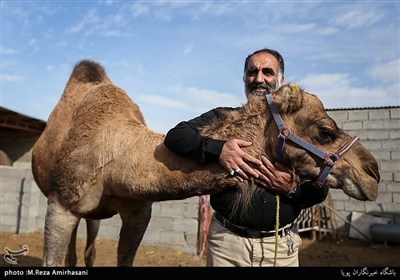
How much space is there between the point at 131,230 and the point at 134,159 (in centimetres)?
125

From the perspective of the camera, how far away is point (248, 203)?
235cm

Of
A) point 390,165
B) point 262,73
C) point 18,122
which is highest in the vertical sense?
point 18,122

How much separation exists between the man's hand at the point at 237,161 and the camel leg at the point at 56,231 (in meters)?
1.73

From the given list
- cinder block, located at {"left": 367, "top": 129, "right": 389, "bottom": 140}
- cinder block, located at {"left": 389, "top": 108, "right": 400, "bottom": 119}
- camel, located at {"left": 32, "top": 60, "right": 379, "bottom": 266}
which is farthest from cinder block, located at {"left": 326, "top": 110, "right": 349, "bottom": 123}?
camel, located at {"left": 32, "top": 60, "right": 379, "bottom": 266}

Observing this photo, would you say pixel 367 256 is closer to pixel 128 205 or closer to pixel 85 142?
pixel 128 205

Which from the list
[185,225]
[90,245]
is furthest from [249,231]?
[185,225]

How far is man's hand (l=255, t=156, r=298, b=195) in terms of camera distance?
2303 millimetres

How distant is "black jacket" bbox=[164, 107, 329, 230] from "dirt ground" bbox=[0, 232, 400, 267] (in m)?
5.24

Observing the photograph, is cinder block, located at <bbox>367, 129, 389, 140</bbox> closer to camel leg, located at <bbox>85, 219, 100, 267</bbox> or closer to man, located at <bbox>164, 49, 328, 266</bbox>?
camel leg, located at <bbox>85, 219, 100, 267</bbox>

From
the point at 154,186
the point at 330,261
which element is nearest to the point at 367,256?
the point at 330,261

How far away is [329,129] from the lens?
2.29 meters

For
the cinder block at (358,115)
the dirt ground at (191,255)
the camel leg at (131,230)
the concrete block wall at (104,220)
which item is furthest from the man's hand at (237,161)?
the cinder block at (358,115)

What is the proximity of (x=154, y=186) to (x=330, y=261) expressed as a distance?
676cm

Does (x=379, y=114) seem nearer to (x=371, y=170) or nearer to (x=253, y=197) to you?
(x=371, y=170)
